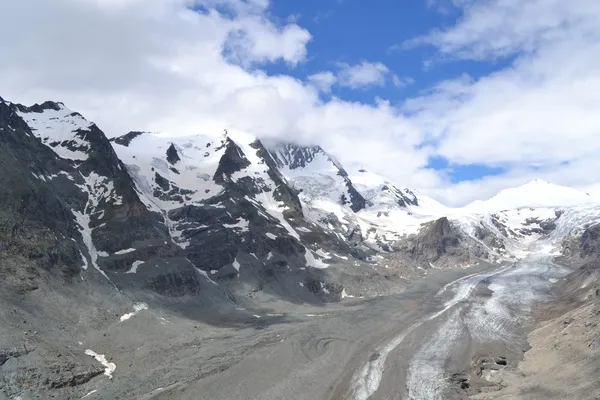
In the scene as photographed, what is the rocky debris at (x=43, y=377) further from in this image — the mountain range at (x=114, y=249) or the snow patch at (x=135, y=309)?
the snow patch at (x=135, y=309)

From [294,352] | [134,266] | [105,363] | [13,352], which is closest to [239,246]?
[134,266]

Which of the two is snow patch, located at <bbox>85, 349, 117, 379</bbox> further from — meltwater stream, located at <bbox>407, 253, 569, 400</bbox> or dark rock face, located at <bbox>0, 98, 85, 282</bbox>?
meltwater stream, located at <bbox>407, 253, 569, 400</bbox>

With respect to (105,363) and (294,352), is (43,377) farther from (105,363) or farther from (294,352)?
(294,352)

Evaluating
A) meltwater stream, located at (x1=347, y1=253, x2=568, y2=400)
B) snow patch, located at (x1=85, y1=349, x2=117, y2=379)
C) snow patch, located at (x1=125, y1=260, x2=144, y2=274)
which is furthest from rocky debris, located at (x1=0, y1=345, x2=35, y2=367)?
snow patch, located at (x1=125, y1=260, x2=144, y2=274)

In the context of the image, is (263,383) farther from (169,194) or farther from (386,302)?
(169,194)

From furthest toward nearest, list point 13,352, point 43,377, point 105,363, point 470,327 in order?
point 470,327, point 105,363, point 13,352, point 43,377

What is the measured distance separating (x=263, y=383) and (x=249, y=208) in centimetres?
12298

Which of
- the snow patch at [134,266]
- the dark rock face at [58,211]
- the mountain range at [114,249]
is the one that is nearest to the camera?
the mountain range at [114,249]

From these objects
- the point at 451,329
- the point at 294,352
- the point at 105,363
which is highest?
the point at 105,363

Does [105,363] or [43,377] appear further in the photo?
[105,363]

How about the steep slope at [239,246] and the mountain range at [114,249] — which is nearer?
the mountain range at [114,249]

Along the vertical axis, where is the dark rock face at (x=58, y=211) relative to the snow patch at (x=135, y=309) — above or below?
above

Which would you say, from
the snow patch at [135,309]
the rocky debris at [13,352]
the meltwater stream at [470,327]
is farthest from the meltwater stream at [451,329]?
the snow patch at [135,309]

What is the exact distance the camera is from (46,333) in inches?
3263
